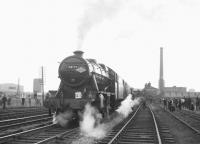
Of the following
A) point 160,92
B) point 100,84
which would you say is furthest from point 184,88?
point 100,84

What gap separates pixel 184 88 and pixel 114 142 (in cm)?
12825

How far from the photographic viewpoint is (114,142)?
29.9 ft

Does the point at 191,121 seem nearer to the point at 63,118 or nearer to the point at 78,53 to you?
the point at 63,118

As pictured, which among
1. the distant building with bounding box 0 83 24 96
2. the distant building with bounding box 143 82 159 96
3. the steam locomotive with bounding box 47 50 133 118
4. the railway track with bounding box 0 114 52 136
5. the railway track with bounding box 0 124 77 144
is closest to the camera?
the railway track with bounding box 0 124 77 144

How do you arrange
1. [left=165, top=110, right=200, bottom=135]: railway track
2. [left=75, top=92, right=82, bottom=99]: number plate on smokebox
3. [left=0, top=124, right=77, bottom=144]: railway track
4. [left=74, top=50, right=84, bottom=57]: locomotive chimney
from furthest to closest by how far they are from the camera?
[left=165, top=110, right=200, bottom=135]: railway track, [left=74, top=50, right=84, bottom=57]: locomotive chimney, [left=75, top=92, right=82, bottom=99]: number plate on smokebox, [left=0, top=124, right=77, bottom=144]: railway track

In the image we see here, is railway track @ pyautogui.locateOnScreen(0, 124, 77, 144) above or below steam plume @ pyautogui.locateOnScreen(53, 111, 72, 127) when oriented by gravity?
below

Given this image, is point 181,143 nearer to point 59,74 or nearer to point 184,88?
point 59,74

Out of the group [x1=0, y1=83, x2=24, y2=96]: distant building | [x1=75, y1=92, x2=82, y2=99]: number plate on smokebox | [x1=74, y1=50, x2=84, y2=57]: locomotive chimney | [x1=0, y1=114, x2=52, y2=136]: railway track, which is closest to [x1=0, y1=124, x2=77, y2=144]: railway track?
[x1=0, y1=114, x2=52, y2=136]: railway track

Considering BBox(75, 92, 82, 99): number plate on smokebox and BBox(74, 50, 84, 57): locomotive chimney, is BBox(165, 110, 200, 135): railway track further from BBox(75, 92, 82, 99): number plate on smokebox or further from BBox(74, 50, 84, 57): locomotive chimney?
BBox(74, 50, 84, 57): locomotive chimney

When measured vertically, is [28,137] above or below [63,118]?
below

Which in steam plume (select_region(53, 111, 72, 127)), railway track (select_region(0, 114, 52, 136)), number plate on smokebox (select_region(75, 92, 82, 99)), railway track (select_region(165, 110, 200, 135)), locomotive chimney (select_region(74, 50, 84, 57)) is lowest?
railway track (select_region(165, 110, 200, 135))

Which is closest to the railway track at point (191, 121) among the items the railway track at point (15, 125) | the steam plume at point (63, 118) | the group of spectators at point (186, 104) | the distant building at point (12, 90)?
the steam plume at point (63, 118)

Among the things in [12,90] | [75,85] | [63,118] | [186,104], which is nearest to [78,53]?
[75,85]

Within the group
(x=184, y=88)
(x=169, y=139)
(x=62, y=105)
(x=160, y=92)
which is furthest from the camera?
(x=184, y=88)
